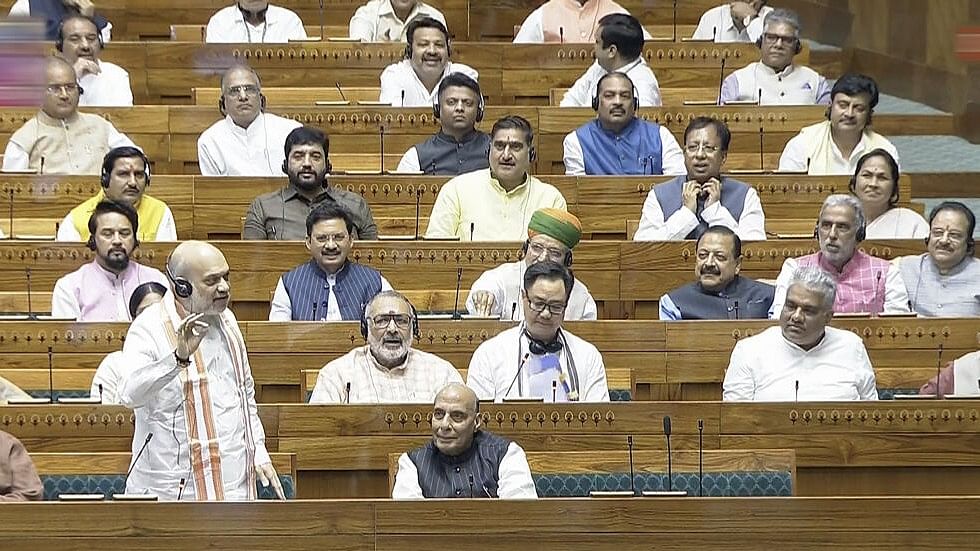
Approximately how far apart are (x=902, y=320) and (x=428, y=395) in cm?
135

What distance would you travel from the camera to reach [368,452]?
144 inches

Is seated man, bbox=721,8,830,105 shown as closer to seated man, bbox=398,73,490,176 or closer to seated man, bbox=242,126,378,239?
seated man, bbox=398,73,490,176

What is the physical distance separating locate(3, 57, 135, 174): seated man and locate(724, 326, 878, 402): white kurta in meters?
2.45

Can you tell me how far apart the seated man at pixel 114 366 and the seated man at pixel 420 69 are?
6.58 feet

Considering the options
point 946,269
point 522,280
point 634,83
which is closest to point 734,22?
point 634,83

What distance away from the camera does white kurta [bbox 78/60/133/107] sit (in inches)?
234

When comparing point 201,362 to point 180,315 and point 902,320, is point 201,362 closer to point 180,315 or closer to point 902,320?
point 180,315

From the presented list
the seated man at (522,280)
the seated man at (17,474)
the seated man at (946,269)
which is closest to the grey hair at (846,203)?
the seated man at (946,269)

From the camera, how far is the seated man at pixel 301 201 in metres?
4.82

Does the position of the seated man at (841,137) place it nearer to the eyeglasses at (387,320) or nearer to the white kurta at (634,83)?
the white kurta at (634,83)

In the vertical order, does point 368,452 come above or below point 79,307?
below

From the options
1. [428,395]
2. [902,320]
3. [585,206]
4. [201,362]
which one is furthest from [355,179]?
[201,362]

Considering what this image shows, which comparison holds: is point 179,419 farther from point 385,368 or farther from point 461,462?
point 385,368

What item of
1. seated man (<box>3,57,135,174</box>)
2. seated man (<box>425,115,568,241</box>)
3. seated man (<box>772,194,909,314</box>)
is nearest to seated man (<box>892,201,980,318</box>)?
seated man (<box>772,194,909,314</box>)
